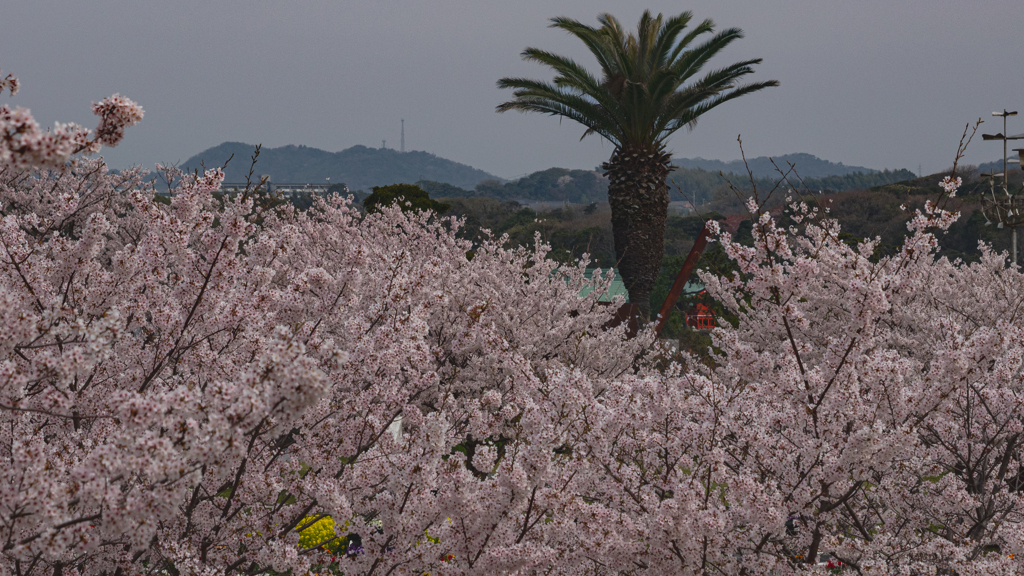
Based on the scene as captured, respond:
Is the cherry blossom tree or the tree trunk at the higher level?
the tree trunk

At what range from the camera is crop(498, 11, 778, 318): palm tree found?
15000mm

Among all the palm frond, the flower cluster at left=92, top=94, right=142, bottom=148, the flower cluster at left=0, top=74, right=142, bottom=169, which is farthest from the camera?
the palm frond

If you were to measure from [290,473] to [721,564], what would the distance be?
9.32ft

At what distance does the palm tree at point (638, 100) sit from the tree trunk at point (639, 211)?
0.08 feet

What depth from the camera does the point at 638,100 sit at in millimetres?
14961

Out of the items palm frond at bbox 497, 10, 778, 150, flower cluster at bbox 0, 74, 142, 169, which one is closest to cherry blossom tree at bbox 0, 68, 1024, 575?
flower cluster at bbox 0, 74, 142, 169

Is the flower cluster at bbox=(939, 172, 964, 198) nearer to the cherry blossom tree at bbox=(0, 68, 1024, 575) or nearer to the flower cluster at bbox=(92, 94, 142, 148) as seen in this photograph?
the cherry blossom tree at bbox=(0, 68, 1024, 575)

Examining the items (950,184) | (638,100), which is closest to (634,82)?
(638,100)

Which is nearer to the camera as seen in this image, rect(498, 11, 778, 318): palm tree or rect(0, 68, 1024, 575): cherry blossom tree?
rect(0, 68, 1024, 575): cherry blossom tree

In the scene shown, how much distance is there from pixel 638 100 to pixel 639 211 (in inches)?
109

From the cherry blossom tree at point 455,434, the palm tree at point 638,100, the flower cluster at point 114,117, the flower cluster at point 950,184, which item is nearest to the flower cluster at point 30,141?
the flower cluster at point 114,117

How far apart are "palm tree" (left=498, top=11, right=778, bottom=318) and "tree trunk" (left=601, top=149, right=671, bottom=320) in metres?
0.03

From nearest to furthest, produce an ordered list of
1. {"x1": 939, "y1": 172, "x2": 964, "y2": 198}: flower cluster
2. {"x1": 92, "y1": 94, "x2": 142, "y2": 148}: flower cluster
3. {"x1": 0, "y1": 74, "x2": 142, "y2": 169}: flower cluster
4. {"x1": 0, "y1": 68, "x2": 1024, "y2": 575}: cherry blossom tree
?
{"x1": 0, "y1": 74, "x2": 142, "y2": 169}: flower cluster, {"x1": 92, "y1": 94, "x2": 142, "y2": 148}: flower cluster, {"x1": 0, "y1": 68, "x2": 1024, "y2": 575}: cherry blossom tree, {"x1": 939, "y1": 172, "x2": 964, "y2": 198}: flower cluster

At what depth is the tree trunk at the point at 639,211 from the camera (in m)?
15.9
